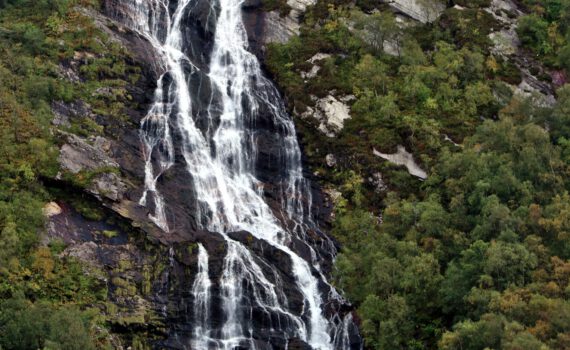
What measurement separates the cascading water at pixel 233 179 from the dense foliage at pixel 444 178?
211cm

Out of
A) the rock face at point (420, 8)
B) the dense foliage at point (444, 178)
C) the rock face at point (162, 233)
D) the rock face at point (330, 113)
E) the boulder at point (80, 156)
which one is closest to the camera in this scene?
the dense foliage at point (444, 178)

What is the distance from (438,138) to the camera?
5238cm

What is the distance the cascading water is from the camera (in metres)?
42.2

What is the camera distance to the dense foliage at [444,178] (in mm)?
37406

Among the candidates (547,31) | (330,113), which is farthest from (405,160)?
(547,31)

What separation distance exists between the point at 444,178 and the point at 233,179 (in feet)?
44.7

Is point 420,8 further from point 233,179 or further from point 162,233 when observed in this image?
point 162,233

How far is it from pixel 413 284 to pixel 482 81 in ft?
76.2

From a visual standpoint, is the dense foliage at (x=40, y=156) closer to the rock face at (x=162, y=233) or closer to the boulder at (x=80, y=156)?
the boulder at (x=80, y=156)

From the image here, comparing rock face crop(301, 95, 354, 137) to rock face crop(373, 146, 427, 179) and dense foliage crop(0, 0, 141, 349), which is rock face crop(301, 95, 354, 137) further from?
dense foliage crop(0, 0, 141, 349)

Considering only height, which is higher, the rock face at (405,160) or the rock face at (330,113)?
the rock face at (330,113)

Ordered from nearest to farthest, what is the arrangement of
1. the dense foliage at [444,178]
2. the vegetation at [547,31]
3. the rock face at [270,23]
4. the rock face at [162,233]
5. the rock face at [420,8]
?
the dense foliage at [444,178] < the rock face at [162,233] < the vegetation at [547,31] < the rock face at [270,23] < the rock face at [420,8]

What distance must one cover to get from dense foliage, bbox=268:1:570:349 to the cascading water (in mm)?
2107

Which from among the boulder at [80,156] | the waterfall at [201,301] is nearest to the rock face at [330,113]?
the waterfall at [201,301]
